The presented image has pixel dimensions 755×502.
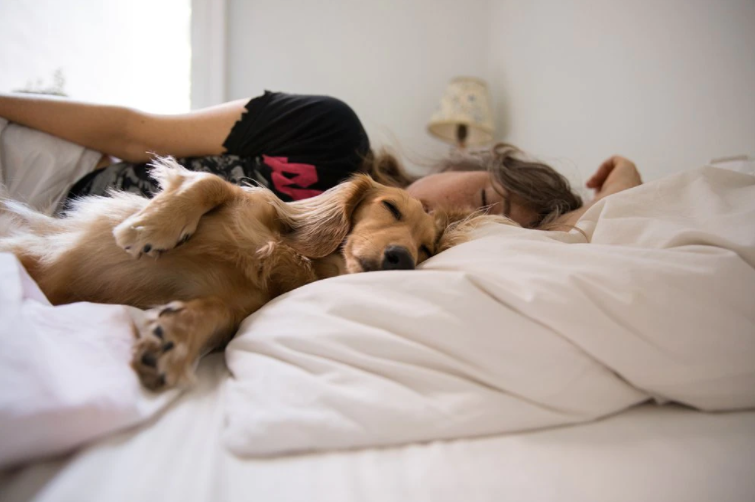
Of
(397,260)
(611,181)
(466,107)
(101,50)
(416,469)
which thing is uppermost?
(101,50)

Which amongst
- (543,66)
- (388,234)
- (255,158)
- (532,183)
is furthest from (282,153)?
(543,66)

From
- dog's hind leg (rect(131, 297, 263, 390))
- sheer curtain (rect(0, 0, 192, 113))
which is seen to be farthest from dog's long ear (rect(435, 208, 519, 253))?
sheer curtain (rect(0, 0, 192, 113))

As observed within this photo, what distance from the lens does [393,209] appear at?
134cm

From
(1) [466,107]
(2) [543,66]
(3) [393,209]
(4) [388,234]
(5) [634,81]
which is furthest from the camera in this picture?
(1) [466,107]

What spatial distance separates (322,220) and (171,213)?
1.27 ft

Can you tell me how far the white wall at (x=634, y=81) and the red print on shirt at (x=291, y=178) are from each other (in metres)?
1.57

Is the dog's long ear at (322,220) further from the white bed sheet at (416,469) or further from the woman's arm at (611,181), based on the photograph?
the woman's arm at (611,181)

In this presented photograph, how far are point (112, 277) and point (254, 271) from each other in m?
0.31

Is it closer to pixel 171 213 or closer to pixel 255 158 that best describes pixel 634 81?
pixel 255 158

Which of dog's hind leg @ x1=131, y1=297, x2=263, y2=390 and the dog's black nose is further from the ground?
the dog's black nose

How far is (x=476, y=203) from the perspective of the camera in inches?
75.0

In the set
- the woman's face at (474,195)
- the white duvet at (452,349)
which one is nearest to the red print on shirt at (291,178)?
the woman's face at (474,195)

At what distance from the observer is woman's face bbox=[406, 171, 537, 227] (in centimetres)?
186

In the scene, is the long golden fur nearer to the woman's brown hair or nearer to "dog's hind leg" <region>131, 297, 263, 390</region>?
"dog's hind leg" <region>131, 297, 263, 390</region>
